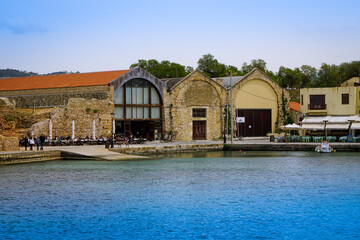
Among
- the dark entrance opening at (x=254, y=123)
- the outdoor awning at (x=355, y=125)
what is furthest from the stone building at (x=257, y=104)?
the outdoor awning at (x=355, y=125)

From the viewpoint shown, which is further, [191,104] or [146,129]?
[191,104]

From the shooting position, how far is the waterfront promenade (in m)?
34.1

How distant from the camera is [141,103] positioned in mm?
49250

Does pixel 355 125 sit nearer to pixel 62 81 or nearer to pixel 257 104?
pixel 257 104

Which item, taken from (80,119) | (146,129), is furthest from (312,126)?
(80,119)

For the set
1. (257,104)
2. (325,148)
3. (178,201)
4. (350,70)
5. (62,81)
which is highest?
(350,70)

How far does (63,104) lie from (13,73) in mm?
118971

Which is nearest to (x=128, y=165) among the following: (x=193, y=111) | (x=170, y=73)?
(x=193, y=111)

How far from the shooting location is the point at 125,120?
158 ft

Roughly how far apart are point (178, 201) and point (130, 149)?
18.4m

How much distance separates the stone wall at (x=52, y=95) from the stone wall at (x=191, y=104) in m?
7.21

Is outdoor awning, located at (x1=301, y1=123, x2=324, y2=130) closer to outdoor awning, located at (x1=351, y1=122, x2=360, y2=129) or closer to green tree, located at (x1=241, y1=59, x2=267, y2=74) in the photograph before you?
outdoor awning, located at (x1=351, y1=122, x2=360, y2=129)

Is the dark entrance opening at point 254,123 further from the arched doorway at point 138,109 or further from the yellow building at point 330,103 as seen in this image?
the arched doorway at point 138,109

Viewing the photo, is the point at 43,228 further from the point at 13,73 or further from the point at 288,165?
the point at 13,73
